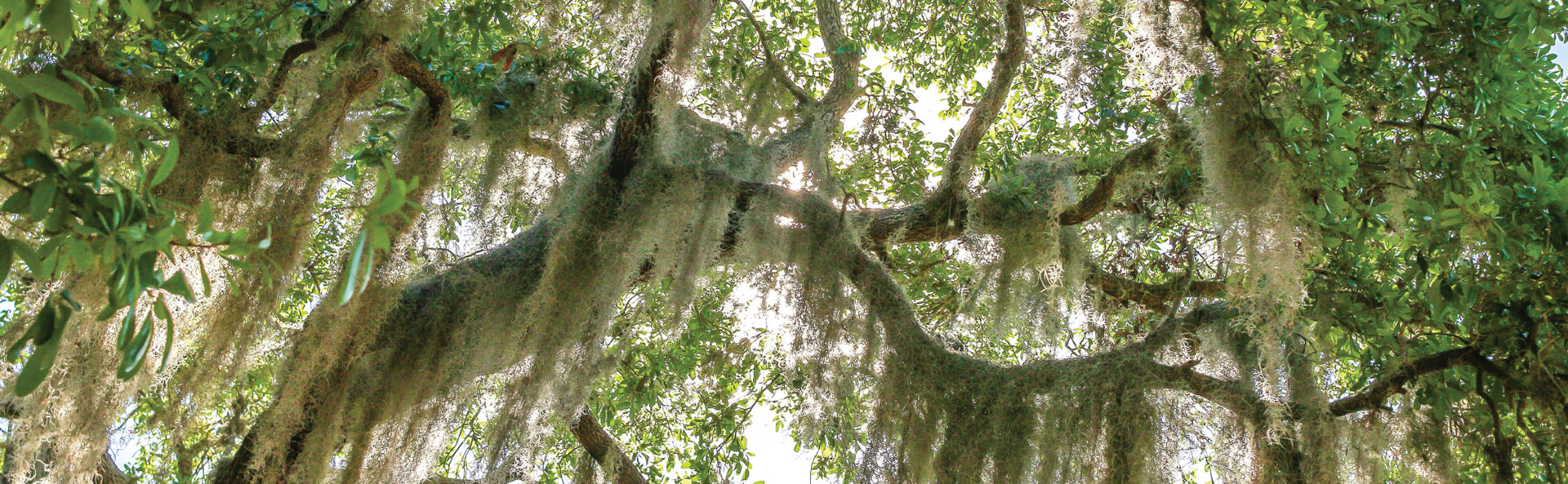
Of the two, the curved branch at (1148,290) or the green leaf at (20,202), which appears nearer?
the green leaf at (20,202)

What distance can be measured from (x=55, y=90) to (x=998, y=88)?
3184mm

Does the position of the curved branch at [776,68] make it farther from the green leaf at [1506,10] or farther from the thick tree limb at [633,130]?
the green leaf at [1506,10]

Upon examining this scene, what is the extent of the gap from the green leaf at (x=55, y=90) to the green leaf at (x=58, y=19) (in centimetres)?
4

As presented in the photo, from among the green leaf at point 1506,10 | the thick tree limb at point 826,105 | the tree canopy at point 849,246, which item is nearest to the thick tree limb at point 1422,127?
the tree canopy at point 849,246

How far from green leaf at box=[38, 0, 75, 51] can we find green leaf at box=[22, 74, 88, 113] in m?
0.04

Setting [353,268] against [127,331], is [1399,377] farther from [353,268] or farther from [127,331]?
[127,331]

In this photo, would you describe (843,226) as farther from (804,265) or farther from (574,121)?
(574,121)

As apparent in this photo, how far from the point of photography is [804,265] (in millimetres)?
3199

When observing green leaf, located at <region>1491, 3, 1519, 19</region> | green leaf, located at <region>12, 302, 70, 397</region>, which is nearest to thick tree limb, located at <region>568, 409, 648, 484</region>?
green leaf, located at <region>12, 302, 70, 397</region>

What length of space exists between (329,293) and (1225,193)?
2.55m

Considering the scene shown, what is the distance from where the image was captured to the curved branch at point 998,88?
362 cm

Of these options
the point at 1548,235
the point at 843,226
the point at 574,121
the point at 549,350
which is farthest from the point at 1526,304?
the point at 574,121

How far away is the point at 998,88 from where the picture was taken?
3703 mm

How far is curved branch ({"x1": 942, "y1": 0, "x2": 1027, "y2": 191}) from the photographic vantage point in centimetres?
362
